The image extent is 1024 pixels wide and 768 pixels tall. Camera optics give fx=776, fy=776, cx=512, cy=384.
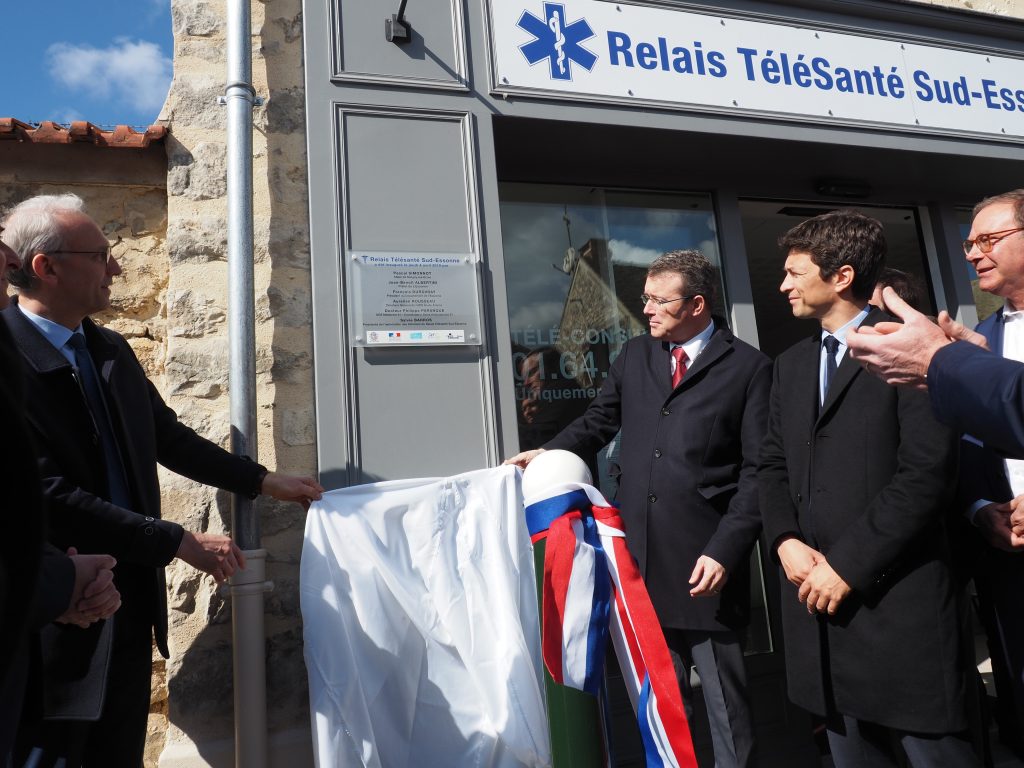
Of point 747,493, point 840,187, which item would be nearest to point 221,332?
point 747,493

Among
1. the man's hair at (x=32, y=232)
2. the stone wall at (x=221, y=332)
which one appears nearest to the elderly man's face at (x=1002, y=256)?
the stone wall at (x=221, y=332)

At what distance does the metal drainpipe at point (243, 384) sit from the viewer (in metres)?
2.76

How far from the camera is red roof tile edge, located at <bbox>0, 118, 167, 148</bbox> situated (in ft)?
10.5

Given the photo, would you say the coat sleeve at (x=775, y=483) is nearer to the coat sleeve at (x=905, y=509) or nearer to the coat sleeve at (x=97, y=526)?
the coat sleeve at (x=905, y=509)

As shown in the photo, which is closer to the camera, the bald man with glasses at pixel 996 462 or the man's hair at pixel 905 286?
the bald man with glasses at pixel 996 462

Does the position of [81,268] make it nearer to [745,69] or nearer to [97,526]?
[97,526]

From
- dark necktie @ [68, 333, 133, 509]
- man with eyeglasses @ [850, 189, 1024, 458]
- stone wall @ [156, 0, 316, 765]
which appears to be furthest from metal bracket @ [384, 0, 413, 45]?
man with eyeglasses @ [850, 189, 1024, 458]

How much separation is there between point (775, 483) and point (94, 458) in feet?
6.94

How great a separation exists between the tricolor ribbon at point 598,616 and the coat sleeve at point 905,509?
587 mm

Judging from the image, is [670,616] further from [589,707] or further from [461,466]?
[461,466]

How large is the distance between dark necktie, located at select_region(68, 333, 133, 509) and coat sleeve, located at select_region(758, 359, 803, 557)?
6.56 feet

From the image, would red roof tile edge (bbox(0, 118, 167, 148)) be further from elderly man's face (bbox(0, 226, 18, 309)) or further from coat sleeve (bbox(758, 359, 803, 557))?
coat sleeve (bbox(758, 359, 803, 557))

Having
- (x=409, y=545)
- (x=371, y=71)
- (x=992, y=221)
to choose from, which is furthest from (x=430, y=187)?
(x=992, y=221)

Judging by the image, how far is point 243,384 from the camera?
2.99 metres
